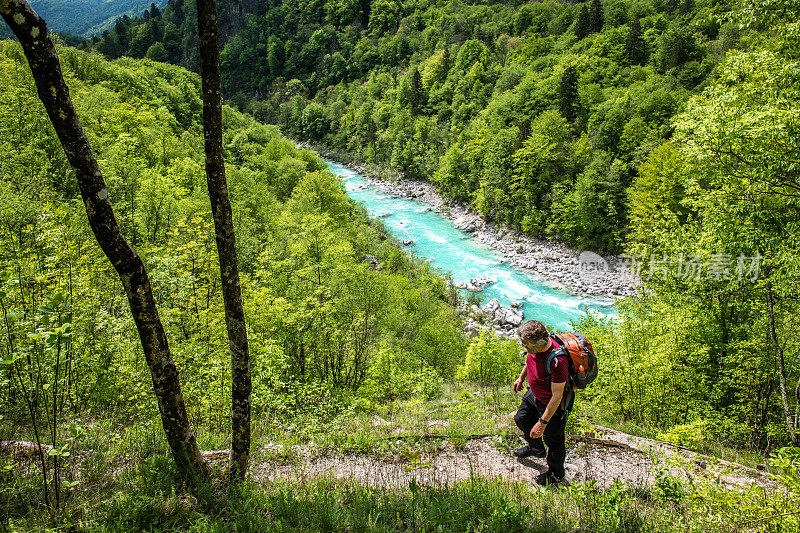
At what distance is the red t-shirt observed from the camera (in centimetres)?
423

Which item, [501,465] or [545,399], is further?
[501,465]

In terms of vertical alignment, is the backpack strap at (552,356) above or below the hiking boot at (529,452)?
above

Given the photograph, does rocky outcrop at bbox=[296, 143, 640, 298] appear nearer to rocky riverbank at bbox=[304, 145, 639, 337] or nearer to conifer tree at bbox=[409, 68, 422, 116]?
rocky riverbank at bbox=[304, 145, 639, 337]

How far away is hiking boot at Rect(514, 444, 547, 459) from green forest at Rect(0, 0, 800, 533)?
58 cm

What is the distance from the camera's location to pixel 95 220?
309cm

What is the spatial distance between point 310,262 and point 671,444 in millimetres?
12426

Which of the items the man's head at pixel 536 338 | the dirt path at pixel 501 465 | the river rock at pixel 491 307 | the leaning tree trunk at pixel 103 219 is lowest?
the river rock at pixel 491 307

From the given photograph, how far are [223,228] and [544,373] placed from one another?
370 centimetres

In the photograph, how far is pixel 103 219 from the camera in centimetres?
311

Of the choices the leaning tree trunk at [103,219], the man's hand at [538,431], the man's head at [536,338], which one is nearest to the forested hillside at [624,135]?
the man's hand at [538,431]

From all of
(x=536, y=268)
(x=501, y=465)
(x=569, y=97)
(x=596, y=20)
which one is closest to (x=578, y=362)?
(x=501, y=465)

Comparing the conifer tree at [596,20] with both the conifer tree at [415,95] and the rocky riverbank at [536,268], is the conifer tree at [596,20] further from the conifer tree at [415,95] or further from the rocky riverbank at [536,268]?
the rocky riverbank at [536,268]

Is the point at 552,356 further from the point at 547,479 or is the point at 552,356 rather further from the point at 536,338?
the point at 547,479

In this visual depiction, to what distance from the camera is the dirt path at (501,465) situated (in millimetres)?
4680
